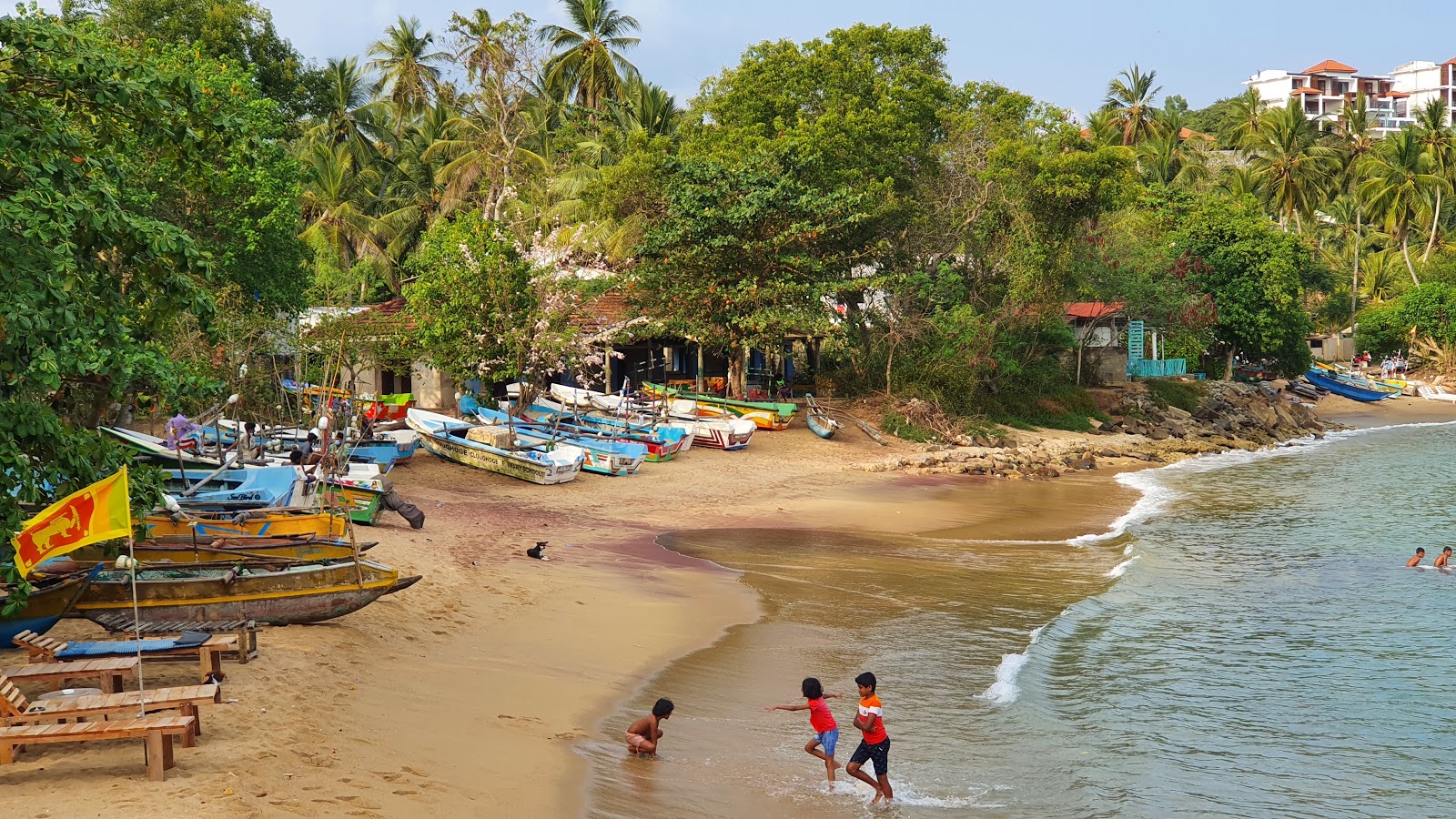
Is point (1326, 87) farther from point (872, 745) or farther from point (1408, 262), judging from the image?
point (872, 745)

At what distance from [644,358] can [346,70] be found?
2219cm

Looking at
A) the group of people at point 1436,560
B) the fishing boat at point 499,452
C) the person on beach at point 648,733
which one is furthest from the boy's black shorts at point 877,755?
the fishing boat at point 499,452

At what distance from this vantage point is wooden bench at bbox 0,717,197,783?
793 cm

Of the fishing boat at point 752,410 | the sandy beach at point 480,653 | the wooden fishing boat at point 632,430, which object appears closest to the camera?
the sandy beach at point 480,653

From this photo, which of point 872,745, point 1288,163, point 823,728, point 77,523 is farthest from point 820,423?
point 1288,163

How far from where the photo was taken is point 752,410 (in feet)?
124

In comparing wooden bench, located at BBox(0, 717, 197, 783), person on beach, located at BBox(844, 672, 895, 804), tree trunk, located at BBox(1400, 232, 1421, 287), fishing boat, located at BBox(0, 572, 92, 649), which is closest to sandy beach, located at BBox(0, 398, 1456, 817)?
wooden bench, located at BBox(0, 717, 197, 783)

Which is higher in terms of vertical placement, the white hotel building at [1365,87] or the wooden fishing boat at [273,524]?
the white hotel building at [1365,87]

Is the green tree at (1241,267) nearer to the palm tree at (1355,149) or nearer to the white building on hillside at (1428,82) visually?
the palm tree at (1355,149)

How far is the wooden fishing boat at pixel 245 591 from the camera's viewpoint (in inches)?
457

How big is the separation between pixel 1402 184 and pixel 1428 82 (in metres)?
121

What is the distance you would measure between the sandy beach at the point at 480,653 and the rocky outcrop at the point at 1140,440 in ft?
18.8

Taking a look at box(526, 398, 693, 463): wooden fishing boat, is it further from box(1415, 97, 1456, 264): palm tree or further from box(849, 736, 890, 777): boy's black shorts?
box(1415, 97, 1456, 264): palm tree

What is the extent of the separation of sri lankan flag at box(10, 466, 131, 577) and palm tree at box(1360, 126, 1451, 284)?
77.6m
